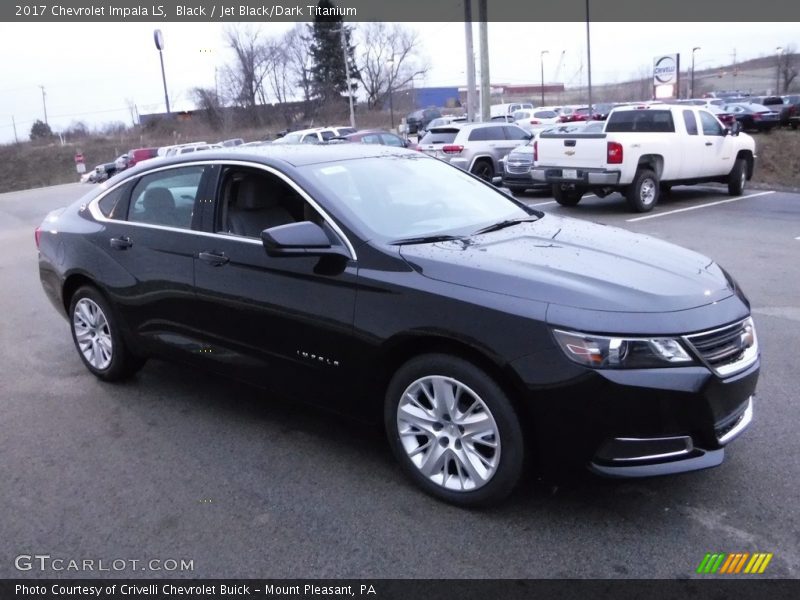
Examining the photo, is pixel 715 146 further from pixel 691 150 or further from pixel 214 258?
pixel 214 258

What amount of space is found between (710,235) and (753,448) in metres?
7.91

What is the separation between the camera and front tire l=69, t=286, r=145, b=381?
17.1 ft

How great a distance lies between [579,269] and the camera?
349cm

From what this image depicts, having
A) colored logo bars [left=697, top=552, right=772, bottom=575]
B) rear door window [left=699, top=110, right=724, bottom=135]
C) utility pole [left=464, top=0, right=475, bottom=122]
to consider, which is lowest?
colored logo bars [left=697, top=552, right=772, bottom=575]

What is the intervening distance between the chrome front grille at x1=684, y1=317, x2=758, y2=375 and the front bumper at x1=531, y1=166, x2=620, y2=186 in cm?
1038

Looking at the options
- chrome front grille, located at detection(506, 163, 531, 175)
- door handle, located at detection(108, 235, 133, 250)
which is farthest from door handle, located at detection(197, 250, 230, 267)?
chrome front grille, located at detection(506, 163, 531, 175)

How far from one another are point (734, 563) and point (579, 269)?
1.39 meters

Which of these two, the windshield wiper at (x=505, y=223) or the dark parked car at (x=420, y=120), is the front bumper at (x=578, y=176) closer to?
the windshield wiper at (x=505, y=223)

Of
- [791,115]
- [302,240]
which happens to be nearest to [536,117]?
[791,115]

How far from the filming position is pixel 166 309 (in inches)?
187

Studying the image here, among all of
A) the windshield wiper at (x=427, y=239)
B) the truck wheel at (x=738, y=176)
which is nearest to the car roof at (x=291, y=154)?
the windshield wiper at (x=427, y=239)

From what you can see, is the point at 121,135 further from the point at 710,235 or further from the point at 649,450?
the point at 649,450

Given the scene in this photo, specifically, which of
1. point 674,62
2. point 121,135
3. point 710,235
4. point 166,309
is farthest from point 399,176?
point 121,135

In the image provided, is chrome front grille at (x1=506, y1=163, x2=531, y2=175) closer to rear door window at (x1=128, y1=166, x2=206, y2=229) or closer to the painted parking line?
the painted parking line
